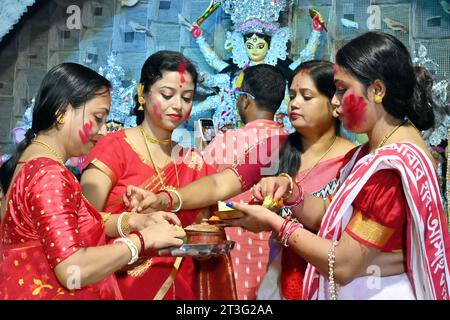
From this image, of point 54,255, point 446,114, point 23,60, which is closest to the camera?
point 54,255

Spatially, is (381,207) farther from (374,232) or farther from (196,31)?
(196,31)

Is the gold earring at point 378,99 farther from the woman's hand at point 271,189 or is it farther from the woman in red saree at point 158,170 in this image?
the woman in red saree at point 158,170

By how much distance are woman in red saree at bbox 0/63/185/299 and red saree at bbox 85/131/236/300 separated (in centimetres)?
35

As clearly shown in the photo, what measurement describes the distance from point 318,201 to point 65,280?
1.07 metres

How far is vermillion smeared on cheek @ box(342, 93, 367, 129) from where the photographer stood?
7.71 ft

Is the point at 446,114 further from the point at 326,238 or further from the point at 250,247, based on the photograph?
the point at 326,238

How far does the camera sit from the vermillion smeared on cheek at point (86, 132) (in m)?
2.26

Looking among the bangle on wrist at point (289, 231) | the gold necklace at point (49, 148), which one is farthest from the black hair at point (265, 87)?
the gold necklace at point (49, 148)

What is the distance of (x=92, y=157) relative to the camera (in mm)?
2861

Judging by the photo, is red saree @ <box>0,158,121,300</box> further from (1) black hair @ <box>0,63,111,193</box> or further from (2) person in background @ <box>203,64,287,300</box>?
(2) person in background @ <box>203,64,287,300</box>

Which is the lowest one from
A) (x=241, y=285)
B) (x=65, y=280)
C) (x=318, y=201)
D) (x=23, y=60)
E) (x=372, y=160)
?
(x=241, y=285)

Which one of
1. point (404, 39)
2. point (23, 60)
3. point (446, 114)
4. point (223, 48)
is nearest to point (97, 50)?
point (23, 60)

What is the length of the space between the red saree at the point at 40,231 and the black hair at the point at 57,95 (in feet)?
0.60

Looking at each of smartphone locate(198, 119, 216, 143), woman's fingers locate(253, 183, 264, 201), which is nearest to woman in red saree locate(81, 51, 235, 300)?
woman's fingers locate(253, 183, 264, 201)
